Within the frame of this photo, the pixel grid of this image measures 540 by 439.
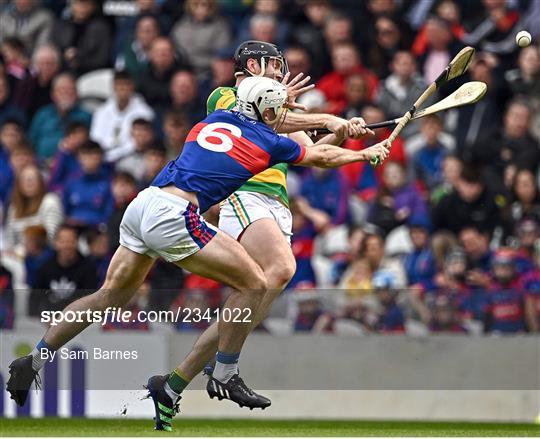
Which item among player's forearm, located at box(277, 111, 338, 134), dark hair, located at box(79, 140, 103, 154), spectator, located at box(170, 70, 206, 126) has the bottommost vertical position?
player's forearm, located at box(277, 111, 338, 134)

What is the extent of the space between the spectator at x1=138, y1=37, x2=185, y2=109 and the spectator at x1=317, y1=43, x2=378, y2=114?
1772mm

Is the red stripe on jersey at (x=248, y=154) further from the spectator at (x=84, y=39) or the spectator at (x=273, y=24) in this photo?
the spectator at (x=84, y=39)

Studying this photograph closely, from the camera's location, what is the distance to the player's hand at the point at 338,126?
11.2 m

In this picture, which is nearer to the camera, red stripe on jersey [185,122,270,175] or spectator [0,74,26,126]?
red stripe on jersey [185,122,270,175]

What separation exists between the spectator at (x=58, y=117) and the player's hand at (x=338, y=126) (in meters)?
6.93

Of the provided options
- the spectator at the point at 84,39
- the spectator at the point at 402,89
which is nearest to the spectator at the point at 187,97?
the spectator at the point at 84,39

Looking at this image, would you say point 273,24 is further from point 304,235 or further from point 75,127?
point 304,235

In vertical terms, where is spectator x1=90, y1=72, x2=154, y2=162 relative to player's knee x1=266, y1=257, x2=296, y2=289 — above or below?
above

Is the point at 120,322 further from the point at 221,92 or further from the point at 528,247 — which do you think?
the point at 528,247

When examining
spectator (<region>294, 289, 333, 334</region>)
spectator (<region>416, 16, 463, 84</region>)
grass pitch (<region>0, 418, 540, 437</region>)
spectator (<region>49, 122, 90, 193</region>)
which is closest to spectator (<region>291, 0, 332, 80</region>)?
spectator (<region>416, 16, 463, 84</region>)

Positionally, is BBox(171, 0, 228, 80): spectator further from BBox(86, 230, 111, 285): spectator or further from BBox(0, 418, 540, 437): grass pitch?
BBox(0, 418, 540, 437): grass pitch

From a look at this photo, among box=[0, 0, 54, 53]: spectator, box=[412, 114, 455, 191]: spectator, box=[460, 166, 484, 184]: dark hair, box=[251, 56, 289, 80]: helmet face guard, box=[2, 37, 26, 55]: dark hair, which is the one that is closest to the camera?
box=[251, 56, 289, 80]: helmet face guard

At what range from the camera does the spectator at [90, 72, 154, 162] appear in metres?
17.3

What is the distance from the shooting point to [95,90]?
18.1 m
